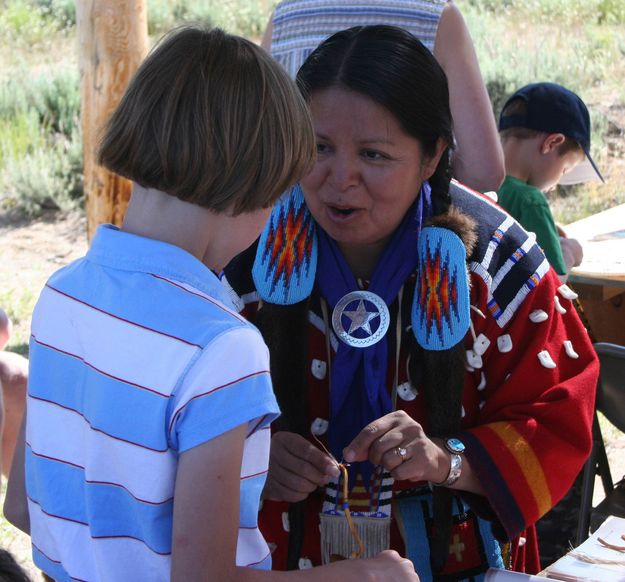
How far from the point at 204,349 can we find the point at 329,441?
868mm

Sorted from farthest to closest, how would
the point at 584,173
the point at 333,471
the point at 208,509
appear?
1. the point at 584,173
2. the point at 333,471
3. the point at 208,509

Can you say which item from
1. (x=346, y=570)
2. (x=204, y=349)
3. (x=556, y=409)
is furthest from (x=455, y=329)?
(x=204, y=349)

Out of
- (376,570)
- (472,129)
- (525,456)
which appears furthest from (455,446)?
(472,129)

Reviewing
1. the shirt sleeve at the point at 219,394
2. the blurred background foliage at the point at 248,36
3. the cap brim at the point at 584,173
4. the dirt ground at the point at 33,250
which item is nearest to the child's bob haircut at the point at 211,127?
the shirt sleeve at the point at 219,394

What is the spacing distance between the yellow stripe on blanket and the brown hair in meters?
2.23

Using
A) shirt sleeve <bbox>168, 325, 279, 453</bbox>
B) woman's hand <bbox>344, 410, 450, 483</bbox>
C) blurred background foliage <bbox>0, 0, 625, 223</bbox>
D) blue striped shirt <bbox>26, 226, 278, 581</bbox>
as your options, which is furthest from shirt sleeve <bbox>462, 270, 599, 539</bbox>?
blurred background foliage <bbox>0, 0, 625, 223</bbox>

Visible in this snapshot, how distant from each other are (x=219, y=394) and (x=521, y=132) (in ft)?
10.00

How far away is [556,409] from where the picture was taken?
2006mm

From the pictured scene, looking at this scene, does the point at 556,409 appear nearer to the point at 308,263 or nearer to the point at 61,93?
the point at 308,263

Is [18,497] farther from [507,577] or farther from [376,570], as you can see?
[507,577]

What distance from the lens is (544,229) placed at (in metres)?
3.73

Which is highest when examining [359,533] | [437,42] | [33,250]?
[437,42]

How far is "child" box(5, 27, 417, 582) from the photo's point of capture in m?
1.25

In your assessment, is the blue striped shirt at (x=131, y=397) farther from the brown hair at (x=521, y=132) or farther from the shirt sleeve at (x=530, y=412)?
the brown hair at (x=521, y=132)
